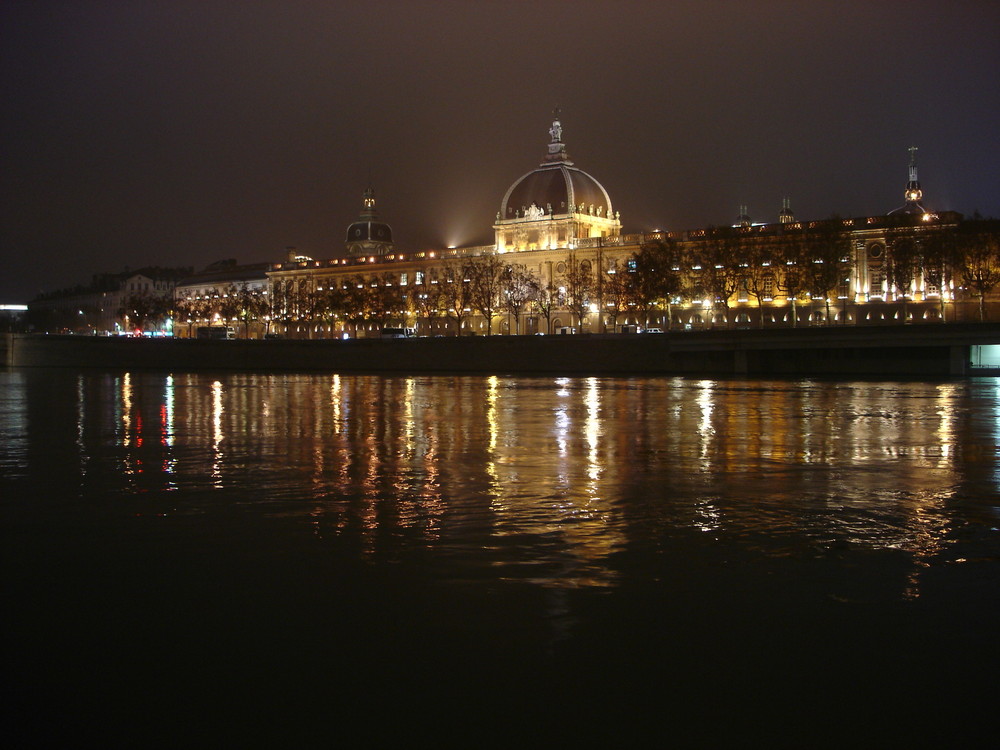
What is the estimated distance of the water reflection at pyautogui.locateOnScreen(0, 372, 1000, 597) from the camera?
1181 cm

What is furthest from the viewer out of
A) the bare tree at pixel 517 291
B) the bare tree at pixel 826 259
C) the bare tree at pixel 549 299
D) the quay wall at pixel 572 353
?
the bare tree at pixel 517 291

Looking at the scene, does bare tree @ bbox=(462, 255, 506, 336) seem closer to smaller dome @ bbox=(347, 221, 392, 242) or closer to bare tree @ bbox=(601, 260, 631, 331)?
bare tree @ bbox=(601, 260, 631, 331)

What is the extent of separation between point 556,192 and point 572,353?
6319 centimetres


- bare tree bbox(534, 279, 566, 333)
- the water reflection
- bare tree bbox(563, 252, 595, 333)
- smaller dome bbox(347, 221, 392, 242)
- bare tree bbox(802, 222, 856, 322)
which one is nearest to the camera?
the water reflection

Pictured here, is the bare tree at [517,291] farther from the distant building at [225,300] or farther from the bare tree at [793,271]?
the distant building at [225,300]

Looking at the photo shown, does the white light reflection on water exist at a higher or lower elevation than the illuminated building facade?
lower

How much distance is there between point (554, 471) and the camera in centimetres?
1766

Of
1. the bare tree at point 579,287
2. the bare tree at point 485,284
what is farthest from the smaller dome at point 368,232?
the bare tree at point 579,287

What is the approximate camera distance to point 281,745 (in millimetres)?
6324

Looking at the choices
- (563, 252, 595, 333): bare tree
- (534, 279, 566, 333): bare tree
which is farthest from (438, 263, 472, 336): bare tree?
(563, 252, 595, 333): bare tree

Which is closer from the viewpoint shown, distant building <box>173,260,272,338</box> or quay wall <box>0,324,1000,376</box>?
quay wall <box>0,324,1000,376</box>

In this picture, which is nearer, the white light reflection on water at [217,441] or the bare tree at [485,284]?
the white light reflection on water at [217,441]

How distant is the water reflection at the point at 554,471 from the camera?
1181 centimetres

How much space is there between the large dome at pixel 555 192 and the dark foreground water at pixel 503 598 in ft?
378
